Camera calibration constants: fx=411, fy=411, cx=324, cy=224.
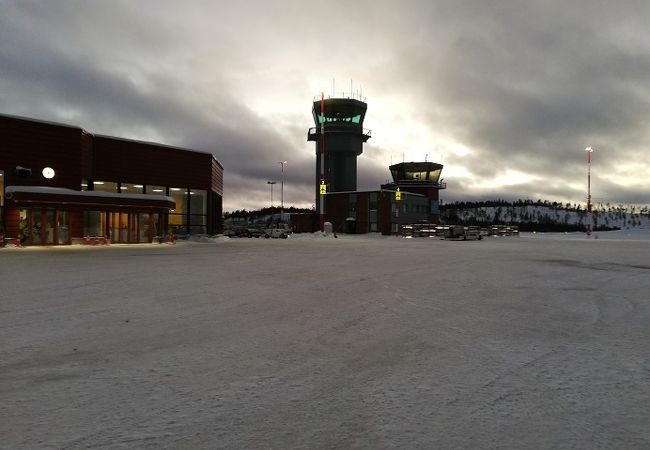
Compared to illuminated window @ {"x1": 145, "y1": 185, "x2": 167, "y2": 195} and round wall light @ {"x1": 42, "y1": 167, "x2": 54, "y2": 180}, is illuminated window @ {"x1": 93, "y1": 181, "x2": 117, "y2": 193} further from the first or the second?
round wall light @ {"x1": 42, "y1": 167, "x2": 54, "y2": 180}

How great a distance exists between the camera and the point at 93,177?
3847 centimetres

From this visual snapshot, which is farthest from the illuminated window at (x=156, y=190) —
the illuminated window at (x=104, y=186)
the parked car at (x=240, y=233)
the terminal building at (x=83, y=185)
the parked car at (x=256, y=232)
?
the parked car at (x=256, y=232)

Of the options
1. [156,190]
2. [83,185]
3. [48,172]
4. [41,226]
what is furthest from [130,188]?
[41,226]

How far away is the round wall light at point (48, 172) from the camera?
109 ft

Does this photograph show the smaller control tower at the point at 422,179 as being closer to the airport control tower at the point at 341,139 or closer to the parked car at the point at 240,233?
the airport control tower at the point at 341,139

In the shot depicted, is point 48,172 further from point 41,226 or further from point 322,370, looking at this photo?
point 322,370

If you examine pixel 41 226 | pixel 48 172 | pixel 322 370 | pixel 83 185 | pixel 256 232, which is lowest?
pixel 322 370

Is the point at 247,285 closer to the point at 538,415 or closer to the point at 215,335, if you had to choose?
the point at 215,335

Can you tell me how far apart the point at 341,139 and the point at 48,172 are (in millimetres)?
56658

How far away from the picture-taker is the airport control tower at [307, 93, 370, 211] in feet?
269

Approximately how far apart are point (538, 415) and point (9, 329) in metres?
7.44

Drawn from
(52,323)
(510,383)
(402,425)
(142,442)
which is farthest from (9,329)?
(510,383)

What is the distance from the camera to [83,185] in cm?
3741

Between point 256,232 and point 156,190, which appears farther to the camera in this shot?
point 256,232
